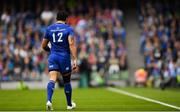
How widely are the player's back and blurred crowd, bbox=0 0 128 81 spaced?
16.6 m

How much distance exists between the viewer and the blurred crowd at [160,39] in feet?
102

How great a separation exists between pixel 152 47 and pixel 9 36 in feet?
26.0

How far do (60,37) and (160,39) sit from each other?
1959 cm

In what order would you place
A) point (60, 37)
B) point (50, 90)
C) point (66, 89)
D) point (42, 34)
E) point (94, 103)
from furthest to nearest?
point (42, 34), point (94, 103), point (66, 89), point (60, 37), point (50, 90)

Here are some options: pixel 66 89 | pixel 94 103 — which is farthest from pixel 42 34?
pixel 66 89

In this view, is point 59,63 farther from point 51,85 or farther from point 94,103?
point 94,103

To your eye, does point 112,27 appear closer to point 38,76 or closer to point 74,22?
point 74,22

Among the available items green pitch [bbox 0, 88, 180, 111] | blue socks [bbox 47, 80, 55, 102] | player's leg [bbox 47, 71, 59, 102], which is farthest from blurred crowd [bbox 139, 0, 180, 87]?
blue socks [bbox 47, 80, 55, 102]

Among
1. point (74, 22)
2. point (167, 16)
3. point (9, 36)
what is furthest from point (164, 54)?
point (9, 36)

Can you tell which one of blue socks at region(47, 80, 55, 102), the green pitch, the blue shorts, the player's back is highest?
the player's back

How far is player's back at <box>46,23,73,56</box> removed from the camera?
1425cm

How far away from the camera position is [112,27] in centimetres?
3391

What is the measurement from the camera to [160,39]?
109 ft

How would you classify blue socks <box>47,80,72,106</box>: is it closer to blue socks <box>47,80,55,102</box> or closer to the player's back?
blue socks <box>47,80,55,102</box>
